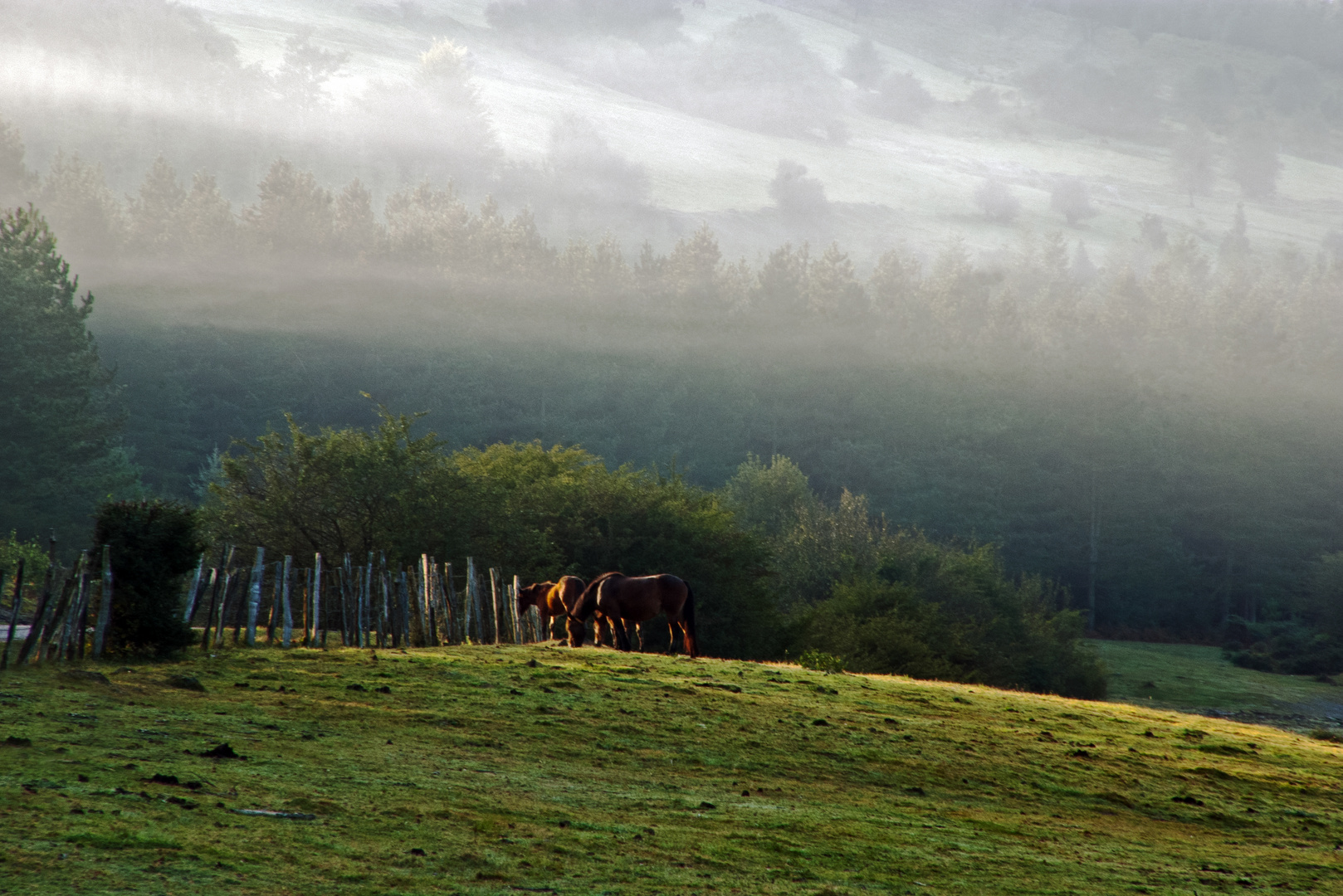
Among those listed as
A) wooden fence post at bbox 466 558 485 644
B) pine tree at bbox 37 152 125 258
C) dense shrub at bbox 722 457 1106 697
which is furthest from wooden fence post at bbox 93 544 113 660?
pine tree at bbox 37 152 125 258

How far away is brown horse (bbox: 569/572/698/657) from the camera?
22.9 meters

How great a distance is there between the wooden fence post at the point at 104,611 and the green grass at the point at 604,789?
835mm

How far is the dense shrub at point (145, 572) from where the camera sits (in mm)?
14656

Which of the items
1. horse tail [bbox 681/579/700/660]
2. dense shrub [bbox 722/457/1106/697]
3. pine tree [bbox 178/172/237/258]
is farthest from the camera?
pine tree [bbox 178/172/237/258]

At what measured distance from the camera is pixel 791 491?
3184 inches

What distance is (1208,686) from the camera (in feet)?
190

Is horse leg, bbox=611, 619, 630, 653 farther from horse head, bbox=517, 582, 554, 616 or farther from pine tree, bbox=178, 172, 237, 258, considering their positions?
pine tree, bbox=178, 172, 237, 258

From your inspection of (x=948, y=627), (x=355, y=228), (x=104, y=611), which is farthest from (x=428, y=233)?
(x=104, y=611)

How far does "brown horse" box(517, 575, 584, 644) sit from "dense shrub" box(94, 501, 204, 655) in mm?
9111

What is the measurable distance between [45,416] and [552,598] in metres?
36.4

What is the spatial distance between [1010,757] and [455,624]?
11.6m

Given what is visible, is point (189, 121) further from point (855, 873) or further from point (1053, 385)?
point (855, 873)

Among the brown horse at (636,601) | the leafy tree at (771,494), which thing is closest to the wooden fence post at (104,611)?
the brown horse at (636,601)

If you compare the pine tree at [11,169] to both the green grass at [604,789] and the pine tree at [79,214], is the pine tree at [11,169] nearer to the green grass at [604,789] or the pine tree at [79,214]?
the pine tree at [79,214]
